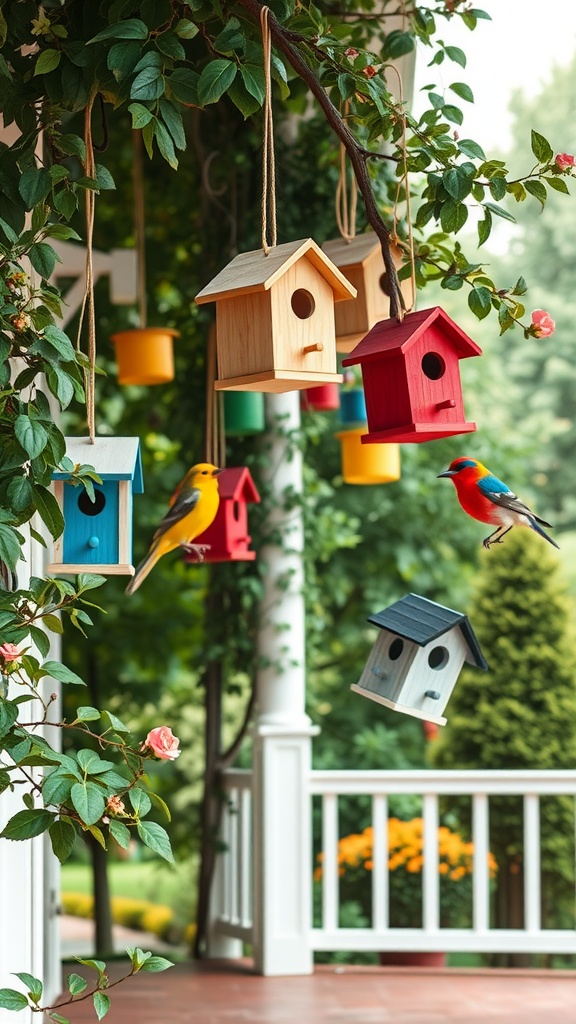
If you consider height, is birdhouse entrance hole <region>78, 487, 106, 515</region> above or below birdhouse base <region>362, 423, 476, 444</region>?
below

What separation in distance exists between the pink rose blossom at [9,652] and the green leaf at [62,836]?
0.27 meters

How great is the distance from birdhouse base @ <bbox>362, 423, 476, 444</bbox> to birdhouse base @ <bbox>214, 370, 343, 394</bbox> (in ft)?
0.44

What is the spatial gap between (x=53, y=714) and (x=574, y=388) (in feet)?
33.0

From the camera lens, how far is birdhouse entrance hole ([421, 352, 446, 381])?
7.66 ft

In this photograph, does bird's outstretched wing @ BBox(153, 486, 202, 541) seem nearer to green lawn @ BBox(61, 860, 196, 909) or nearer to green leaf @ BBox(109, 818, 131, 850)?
green leaf @ BBox(109, 818, 131, 850)

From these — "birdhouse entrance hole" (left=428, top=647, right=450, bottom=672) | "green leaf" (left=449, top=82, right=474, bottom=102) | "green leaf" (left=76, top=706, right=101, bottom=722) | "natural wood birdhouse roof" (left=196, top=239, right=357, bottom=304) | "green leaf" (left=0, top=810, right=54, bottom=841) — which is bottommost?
"green leaf" (left=0, top=810, right=54, bottom=841)

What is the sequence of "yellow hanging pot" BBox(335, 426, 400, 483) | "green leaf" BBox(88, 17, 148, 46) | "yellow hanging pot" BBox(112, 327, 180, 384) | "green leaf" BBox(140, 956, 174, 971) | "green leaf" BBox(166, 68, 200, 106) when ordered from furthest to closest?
"yellow hanging pot" BBox(112, 327, 180, 384) → "yellow hanging pot" BBox(335, 426, 400, 483) → "green leaf" BBox(166, 68, 200, 106) → "green leaf" BBox(88, 17, 148, 46) → "green leaf" BBox(140, 956, 174, 971)

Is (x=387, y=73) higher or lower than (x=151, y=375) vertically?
higher

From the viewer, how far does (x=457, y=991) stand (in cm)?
432

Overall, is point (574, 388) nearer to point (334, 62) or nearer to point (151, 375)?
point (151, 375)

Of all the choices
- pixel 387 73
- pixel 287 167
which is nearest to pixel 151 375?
pixel 287 167

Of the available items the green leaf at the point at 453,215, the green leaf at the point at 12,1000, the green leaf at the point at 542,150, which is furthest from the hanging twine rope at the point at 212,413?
the green leaf at the point at 12,1000

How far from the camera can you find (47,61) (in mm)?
2117

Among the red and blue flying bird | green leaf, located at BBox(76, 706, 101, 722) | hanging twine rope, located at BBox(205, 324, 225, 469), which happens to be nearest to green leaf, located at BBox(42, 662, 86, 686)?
green leaf, located at BBox(76, 706, 101, 722)
